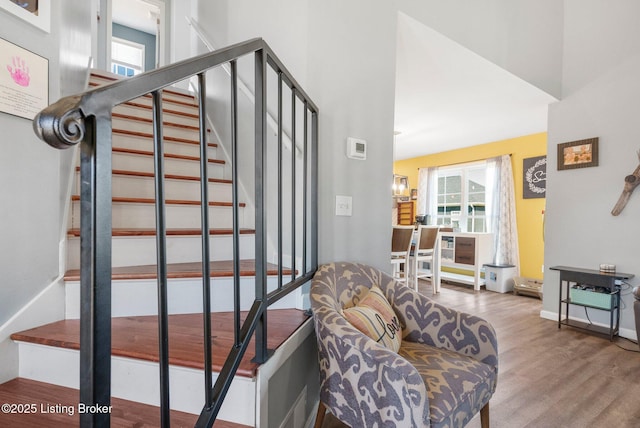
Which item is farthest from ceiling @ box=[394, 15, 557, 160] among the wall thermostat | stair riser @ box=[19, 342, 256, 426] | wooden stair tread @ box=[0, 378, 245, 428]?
wooden stair tread @ box=[0, 378, 245, 428]

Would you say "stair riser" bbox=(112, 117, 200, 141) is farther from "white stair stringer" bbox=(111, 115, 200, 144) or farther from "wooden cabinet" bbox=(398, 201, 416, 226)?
"wooden cabinet" bbox=(398, 201, 416, 226)

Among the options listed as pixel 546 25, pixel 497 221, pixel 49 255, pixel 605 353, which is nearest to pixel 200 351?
pixel 49 255

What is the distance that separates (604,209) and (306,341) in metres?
3.53

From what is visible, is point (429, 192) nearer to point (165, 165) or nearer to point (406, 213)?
point (406, 213)

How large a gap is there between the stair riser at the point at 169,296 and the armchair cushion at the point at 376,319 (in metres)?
0.46

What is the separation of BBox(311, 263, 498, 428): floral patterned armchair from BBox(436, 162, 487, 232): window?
194 inches

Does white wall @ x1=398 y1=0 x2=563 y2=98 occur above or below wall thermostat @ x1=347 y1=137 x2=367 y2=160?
above

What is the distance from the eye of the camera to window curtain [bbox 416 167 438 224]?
675 cm

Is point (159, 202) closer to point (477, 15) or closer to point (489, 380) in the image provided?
point (489, 380)

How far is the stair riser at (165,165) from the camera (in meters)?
2.16

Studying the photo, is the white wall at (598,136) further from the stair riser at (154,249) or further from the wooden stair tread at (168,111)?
the wooden stair tread at (168,111)

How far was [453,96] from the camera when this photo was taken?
3637mm

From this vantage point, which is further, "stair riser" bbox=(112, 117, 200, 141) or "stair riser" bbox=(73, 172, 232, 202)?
"stair riser" bbox=(112, 117, 200, 141)

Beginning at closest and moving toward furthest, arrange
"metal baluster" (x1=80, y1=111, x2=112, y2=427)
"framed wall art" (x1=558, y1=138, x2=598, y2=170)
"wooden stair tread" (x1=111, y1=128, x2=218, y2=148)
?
"metal baluster" (x1=80, y1=111, x2=112, y2=427), "wooden stair tread" (x1=111, y1=128, x2=218, y2=148), "framed wall art" (x1=558, y1=138, x2=598, y2=170)
